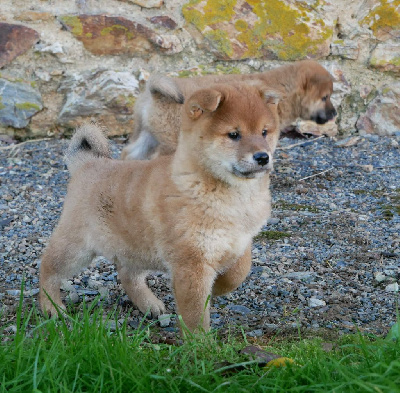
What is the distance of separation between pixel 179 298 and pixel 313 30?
421 cm

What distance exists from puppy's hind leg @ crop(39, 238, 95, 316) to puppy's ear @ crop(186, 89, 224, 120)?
1026 mm

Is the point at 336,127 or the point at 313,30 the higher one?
the point at 313,30

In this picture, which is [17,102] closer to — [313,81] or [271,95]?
[313,81]

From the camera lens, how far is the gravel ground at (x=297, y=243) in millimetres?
3609

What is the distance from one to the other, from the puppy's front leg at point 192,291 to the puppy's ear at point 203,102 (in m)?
0.71

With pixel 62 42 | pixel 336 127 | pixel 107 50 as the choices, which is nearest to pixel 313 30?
pixel 336 127

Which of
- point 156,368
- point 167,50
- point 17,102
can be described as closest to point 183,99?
point 167,50

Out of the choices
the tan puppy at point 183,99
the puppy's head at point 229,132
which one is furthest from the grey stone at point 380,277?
the tan puppy at point 183,99

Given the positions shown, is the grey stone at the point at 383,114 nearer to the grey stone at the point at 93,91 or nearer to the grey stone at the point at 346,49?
the grey stone at the point at 346,49

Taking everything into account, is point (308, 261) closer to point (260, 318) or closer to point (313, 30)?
point (260, 318)

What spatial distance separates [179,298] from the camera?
3.13 metres

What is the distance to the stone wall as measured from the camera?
626 centimetres

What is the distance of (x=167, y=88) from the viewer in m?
5.38

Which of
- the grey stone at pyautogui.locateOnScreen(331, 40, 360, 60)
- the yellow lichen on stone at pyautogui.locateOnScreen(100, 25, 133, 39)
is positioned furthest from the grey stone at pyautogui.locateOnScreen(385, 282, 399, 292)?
the yellow lichen on stone at pyautogui.locateOnScreen(100, 25, 133, 39)
